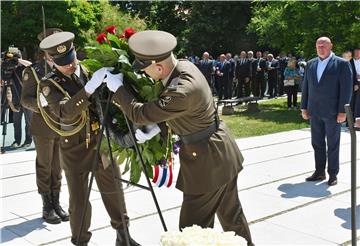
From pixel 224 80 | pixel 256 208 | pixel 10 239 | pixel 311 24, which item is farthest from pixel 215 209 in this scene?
pixel 224 80

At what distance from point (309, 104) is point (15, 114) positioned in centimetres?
632

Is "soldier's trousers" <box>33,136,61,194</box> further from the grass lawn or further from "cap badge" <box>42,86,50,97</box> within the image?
the grass lawn

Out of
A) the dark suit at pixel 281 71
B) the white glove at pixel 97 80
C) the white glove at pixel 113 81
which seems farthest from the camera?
the dark suit at pixel 281 71

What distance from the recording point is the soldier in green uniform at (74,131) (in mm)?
4074

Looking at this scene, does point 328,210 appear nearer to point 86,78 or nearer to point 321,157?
point 321,157

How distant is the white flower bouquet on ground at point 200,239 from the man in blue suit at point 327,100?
15.1 feet

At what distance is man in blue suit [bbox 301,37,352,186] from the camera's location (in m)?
6.41

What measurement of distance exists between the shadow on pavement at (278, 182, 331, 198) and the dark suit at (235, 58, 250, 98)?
12.8 metres

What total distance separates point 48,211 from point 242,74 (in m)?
14.7

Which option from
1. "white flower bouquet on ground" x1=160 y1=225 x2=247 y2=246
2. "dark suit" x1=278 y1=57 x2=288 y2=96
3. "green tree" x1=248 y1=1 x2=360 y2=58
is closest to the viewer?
"white flower bouquet on ground" x1=160 y1=225 x2=247 y2=246

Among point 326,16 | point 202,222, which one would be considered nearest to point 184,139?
point 202,222

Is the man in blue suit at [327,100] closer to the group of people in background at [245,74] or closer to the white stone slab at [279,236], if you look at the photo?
the white stone slab at [279,236]

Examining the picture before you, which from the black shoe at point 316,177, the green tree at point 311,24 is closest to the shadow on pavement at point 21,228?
the black shoe at point 316,177

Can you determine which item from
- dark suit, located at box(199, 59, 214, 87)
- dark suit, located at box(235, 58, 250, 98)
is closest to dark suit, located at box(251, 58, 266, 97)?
dark suit, located at box(235, 58, 250, 98)
